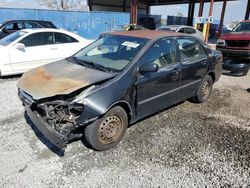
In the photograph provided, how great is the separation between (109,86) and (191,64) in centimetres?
203

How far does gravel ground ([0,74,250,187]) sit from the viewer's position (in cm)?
263

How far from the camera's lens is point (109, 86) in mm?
2881

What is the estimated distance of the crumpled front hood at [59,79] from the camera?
2.76 meters

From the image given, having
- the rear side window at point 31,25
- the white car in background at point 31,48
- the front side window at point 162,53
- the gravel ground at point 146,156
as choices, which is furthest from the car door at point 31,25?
the front side window at point 162,53

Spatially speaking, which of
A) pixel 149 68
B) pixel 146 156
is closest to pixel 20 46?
pixel 149 68

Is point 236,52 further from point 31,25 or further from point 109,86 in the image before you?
point 31,25

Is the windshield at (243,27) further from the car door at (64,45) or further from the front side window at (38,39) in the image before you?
the front side window at (38,39)

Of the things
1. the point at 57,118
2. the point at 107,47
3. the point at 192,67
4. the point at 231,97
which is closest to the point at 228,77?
the point at 231,97

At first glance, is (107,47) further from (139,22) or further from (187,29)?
(139,22)

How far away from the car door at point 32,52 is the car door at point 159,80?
171 inches

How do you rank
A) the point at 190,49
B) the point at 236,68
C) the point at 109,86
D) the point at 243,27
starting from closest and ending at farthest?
1. the point at 109,86
2. the point at 190,49
3. the point at 236,68
4. the point at 243,27

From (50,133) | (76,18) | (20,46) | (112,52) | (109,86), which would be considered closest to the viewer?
(50,133)

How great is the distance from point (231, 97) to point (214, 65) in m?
1.17

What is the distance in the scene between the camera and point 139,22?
84.7 feet
